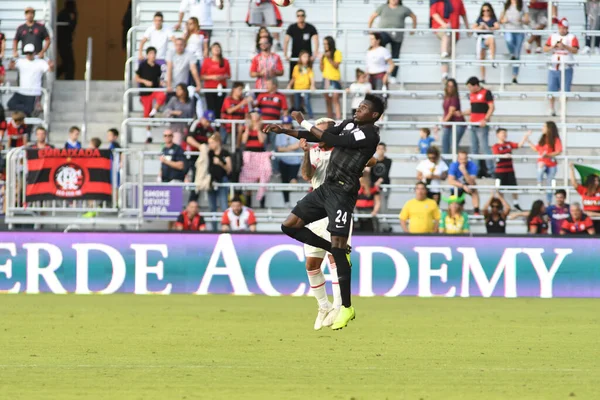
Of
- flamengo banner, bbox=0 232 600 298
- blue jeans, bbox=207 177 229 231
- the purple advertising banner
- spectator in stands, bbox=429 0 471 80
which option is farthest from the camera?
spectator in stands, bbox=429 0 471 80

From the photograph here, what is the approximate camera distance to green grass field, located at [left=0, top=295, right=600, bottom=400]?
8.42 meters

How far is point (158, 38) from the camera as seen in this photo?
24.2m

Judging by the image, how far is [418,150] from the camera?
23.1 m

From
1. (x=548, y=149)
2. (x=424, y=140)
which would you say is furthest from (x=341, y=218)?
(x=548, y=149)

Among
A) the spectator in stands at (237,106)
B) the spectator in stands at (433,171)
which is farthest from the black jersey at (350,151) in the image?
the spectator in stands at (237,106)

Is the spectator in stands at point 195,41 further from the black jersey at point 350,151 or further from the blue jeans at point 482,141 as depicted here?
the black jersey at point 350,151

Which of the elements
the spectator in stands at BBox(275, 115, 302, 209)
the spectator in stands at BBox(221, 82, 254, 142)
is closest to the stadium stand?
the spectator in stands at BBox(275, 115, 302, 209)

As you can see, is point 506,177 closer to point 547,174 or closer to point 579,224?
point 547,174

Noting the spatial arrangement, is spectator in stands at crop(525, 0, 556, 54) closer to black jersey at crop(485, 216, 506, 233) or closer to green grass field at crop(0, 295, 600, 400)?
black jersey at crop(485, 216, 506, 233)

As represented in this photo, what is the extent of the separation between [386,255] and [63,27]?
11.8 metres

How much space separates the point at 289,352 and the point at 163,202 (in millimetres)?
10437

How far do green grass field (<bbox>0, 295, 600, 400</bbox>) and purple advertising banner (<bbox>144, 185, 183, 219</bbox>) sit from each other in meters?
4.03

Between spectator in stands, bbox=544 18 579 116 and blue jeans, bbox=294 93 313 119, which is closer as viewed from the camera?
blue jeans, bbox=294 93 313 119

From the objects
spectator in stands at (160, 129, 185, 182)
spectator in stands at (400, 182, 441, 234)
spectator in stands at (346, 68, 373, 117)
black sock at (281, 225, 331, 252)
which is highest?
spectator in stands at (346, 68, 373, 117)
